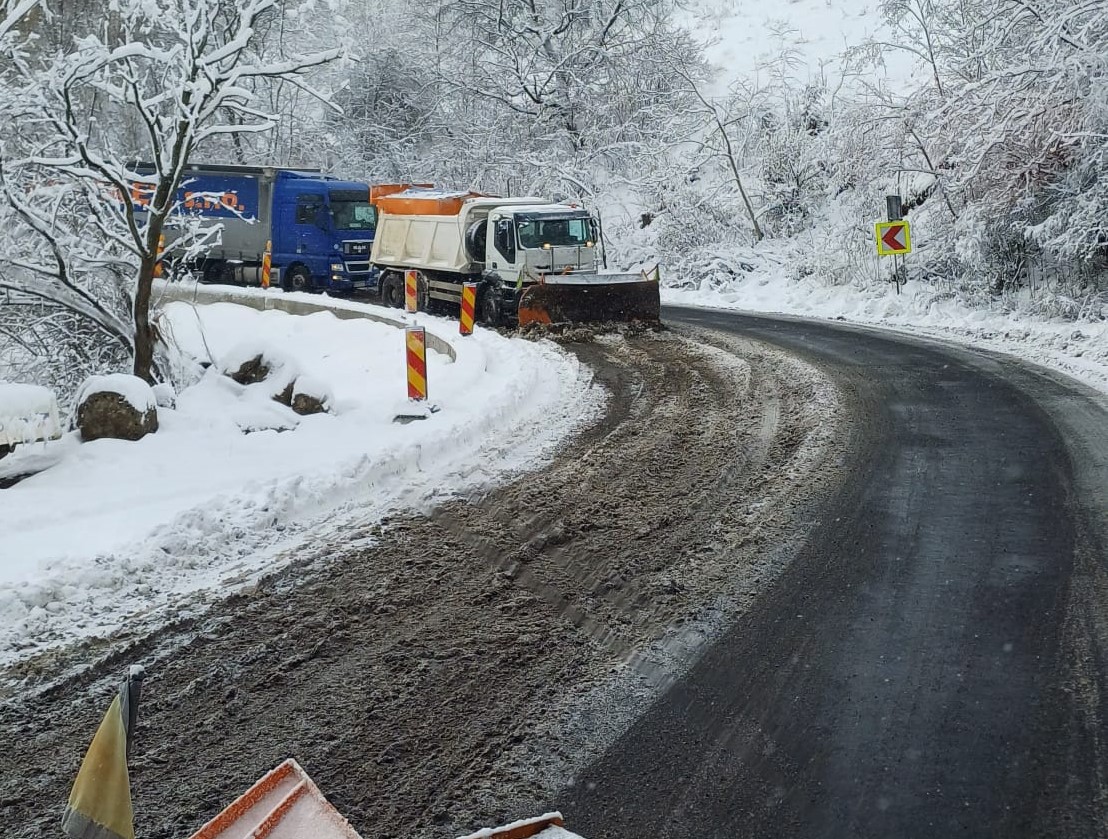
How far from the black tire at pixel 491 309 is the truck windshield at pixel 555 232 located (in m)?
1.15

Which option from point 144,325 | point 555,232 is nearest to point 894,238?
point 555,232

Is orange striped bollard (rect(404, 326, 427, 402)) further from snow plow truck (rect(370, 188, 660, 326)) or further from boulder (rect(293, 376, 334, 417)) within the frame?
snow plow truck (rect(370, 188, 660, 326))

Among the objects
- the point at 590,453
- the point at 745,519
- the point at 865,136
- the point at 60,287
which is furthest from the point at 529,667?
the point at 865,136

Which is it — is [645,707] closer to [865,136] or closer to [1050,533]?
[1050,533]

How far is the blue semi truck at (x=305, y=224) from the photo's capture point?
87.4 feet

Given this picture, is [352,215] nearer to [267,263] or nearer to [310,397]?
[267,263]

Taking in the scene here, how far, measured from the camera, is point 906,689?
14.2ft

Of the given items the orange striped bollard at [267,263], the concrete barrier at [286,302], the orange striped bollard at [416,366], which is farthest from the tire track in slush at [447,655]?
the orange striped bollard at [267,263]

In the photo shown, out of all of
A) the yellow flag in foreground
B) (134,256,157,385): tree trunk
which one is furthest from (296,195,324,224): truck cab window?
the yellow flag in foreground

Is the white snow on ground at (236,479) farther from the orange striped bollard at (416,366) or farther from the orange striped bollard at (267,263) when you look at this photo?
the orange striped bollard at (267,263)

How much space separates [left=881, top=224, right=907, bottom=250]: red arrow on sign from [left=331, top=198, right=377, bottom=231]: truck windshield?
45.6ft

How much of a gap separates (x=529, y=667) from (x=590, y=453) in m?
4.36

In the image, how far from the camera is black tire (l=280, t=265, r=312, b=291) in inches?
1061

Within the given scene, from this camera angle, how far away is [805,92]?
102 ft
